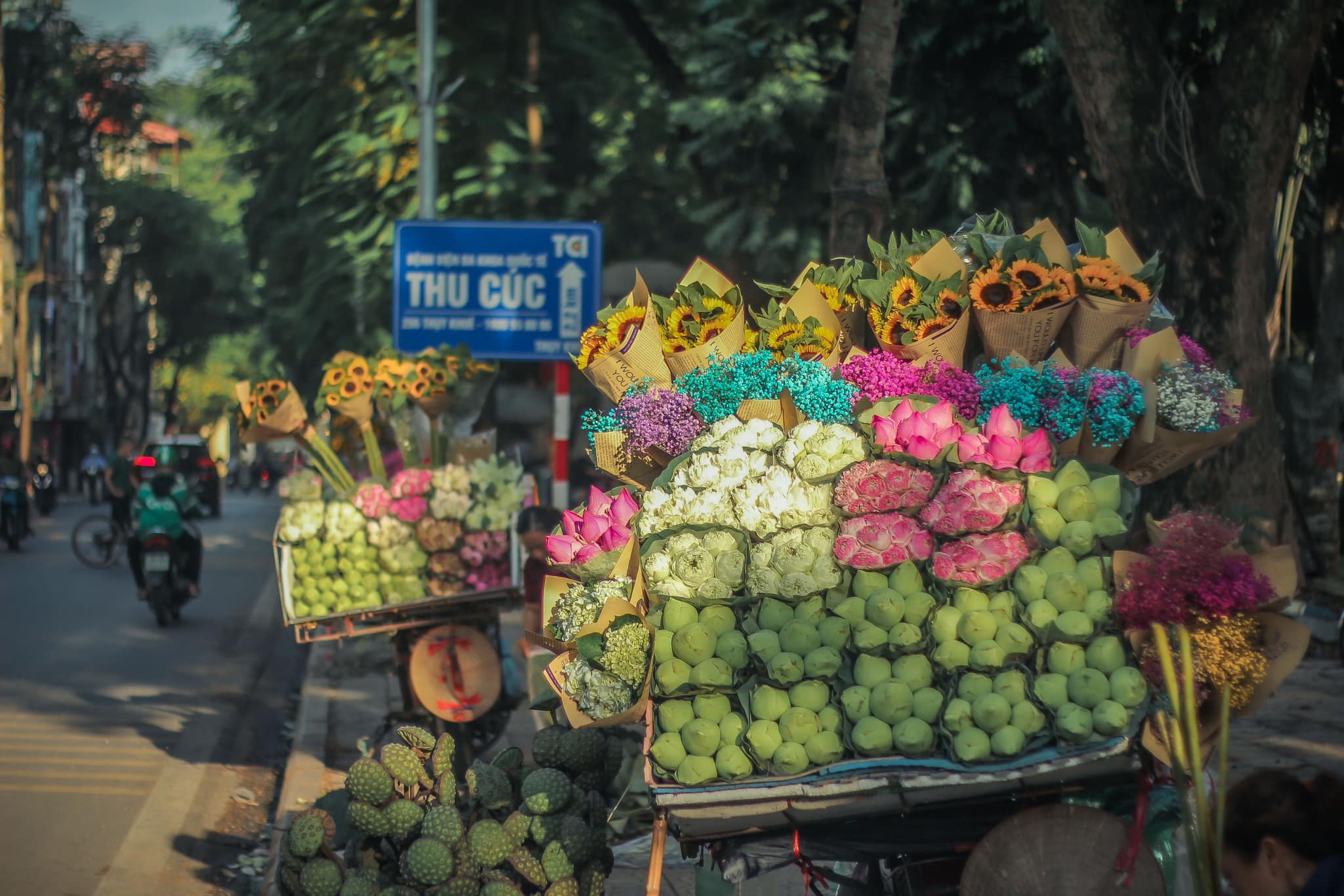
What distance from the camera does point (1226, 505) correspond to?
8258 millimetres

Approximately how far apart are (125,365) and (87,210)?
55.9ft

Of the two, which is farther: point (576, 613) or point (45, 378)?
point (45, 378)

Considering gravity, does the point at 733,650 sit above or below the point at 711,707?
above

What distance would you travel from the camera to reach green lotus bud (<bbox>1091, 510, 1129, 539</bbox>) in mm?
3699

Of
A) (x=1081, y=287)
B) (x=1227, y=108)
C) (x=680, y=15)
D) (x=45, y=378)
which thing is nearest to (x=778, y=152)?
(x=680, y=15)

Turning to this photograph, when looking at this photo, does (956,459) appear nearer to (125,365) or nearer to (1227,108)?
(1227,108)

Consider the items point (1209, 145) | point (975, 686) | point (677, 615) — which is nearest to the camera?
point (975, 686)

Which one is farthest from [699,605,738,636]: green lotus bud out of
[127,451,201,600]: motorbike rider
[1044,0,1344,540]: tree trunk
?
[127,451,201,600]: motorbike rider

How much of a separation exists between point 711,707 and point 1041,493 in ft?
3.36

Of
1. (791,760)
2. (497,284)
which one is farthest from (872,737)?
(497,284)

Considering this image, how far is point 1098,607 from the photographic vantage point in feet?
11.9

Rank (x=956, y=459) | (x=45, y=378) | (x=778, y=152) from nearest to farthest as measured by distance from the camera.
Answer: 1. (x=956, y=459)
2. (x=778, y=152)
3. (x=45, y=378)

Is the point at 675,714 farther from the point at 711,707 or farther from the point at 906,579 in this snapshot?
the point at 906,579

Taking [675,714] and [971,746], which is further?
[675,714]
